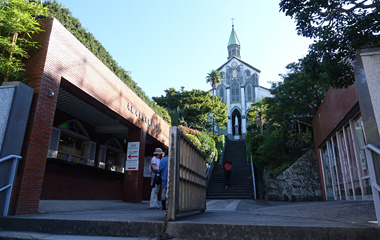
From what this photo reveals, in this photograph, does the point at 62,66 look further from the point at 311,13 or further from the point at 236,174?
the point at 236,174

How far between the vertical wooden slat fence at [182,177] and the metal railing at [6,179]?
3.03m

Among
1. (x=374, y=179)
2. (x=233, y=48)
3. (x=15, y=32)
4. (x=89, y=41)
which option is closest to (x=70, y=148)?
(x=89, y=41)

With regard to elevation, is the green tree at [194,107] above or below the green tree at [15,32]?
above

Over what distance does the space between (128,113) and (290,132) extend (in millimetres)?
10266

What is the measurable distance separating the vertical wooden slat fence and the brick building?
3.53 metres

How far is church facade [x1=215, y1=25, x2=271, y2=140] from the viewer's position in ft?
139

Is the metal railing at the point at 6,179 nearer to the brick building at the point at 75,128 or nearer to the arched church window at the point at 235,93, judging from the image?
the brick building at the point at 75,128

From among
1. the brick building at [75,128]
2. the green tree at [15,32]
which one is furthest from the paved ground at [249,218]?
the green tree at [15,32]

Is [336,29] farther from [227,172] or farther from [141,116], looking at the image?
[227,172]

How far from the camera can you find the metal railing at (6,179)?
14.8 ft

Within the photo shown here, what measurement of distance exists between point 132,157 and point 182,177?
7365 millimetres

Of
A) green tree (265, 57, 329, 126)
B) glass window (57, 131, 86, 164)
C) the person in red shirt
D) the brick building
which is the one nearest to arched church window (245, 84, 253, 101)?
green tree (265, 57, 329, 126)

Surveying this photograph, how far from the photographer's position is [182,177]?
3930 mm

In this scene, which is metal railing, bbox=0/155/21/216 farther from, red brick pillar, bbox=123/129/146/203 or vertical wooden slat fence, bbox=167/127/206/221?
red brick pillar, bbox=123/129/146/203
